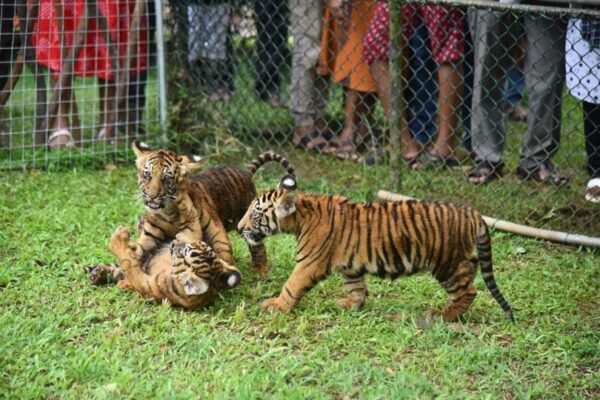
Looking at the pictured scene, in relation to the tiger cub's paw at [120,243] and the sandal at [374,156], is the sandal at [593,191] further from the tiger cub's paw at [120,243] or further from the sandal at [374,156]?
the tiger cub's paw at [120,243]

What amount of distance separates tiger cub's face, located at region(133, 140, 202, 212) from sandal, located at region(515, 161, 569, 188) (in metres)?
3.08

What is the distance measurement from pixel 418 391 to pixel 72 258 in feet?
8.93

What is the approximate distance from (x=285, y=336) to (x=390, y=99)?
2.71 meters

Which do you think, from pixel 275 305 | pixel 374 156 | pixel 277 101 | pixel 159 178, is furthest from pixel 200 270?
pixel 277 101

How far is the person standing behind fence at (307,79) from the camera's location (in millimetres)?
8664

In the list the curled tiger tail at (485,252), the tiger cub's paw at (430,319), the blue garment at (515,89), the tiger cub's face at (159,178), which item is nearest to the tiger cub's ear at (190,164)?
the tiger cub's face at (159,178)

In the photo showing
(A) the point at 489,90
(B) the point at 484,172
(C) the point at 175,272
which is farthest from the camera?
(B) the point at 484,172

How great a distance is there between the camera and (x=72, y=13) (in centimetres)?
839

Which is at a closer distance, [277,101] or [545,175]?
[545,175]

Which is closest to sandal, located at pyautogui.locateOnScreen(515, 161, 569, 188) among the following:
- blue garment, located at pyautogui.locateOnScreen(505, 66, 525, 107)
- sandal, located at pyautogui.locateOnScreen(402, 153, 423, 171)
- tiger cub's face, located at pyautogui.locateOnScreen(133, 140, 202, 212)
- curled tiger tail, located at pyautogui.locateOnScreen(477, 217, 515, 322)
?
sandal, located at pyautogui.locateOnScreen(402, 153, 423, 171)

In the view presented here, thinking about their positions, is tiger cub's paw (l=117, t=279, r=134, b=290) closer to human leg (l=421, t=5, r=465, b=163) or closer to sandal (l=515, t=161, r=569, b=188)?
human leg (l=421, t=5, r=465, b=163)

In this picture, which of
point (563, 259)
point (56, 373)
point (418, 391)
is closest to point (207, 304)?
point (56, 373)

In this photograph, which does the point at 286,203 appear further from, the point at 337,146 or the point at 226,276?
the point at 337,146

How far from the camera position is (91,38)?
8516 mm
